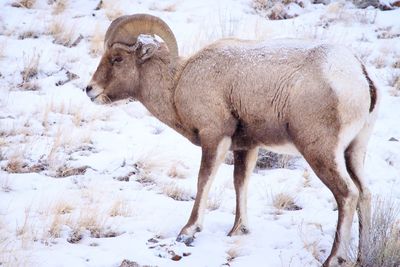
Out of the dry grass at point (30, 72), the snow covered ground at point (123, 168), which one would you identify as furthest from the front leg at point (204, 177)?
the dry grass at point (30, 72)

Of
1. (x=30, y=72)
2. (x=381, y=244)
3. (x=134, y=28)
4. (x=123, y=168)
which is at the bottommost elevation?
(x=123, y=168)

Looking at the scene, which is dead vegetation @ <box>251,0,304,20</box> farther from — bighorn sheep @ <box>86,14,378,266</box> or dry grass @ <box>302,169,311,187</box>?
bighorn sheep @ <box>86,14,378,266</box>

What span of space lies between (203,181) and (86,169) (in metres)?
2.08

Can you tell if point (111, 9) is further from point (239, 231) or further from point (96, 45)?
point (239, 231)

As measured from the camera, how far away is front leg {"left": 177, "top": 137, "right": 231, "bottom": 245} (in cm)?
567

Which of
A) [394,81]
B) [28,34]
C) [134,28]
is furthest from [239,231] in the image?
[28,34]

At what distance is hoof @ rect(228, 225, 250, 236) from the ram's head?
1.85m

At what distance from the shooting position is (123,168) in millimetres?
7391

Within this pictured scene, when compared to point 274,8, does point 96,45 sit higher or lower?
lower

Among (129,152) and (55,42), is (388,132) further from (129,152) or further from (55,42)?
(55,42)

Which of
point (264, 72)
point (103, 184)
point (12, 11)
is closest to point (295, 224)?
point (264, 72)

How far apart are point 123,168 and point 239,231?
2107 millimetres

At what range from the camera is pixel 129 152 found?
7938 mm

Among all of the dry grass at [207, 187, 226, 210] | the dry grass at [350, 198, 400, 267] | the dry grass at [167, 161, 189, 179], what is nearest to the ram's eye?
the dry grass at [167, 161, 189, 179]
